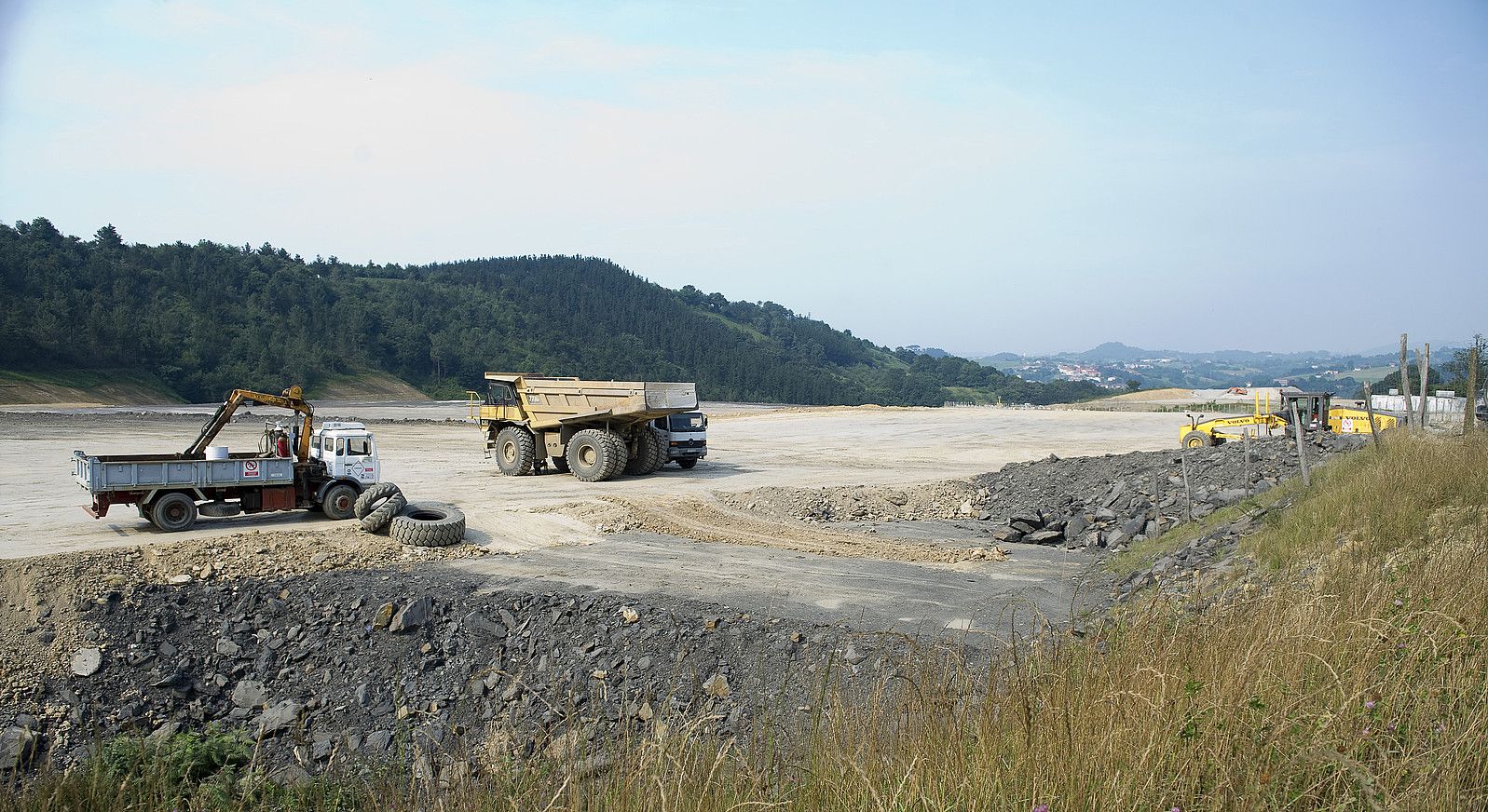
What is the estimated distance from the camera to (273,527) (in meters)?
16.3

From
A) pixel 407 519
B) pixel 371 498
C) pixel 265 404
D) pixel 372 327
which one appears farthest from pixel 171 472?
pixel 372 327

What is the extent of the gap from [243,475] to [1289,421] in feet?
80.8

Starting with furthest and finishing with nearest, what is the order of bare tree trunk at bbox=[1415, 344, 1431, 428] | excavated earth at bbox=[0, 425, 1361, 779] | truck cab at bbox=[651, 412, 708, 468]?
truck cab at bbox=[651, 412, 708, 468] < bare tree trunk at bbox=[1415, 344, 1431, 428] < excavated earth at bbox=[0, 425, 1361, 779]

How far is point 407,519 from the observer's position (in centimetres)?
1515

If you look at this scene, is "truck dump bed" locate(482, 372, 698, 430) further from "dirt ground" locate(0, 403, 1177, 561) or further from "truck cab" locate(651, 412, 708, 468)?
"dirt ground" locate(0, 403, 1177, 561)

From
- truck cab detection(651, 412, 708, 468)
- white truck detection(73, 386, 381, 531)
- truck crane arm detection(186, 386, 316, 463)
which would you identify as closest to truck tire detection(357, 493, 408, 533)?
white truck detection(73, 386, 381, 531)

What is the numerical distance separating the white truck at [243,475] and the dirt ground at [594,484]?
0.40m

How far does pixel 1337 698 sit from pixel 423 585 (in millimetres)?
11006

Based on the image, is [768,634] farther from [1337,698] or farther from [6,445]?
[6,445]

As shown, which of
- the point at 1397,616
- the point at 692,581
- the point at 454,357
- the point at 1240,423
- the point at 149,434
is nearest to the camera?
the point at 1397,616

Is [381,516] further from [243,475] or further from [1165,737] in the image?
[1165,737]

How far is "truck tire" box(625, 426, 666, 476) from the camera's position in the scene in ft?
85.4

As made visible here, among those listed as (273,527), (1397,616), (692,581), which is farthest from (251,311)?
(1397,616)

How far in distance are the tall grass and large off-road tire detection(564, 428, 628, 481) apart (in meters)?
18.8
